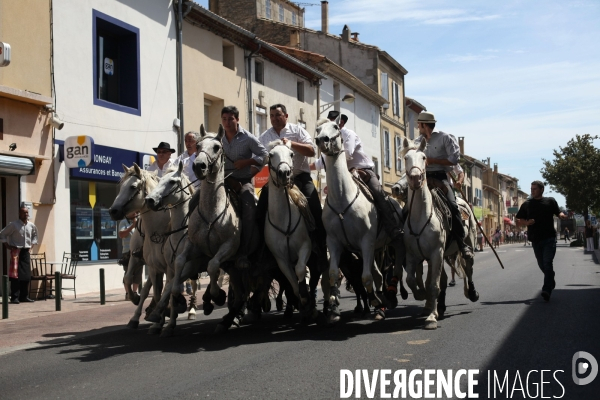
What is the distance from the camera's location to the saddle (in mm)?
9172

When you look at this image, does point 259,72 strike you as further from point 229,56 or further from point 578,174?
point 578,174

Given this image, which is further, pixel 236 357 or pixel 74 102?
pixel 74 102

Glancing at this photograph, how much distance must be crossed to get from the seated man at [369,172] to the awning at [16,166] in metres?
8.58

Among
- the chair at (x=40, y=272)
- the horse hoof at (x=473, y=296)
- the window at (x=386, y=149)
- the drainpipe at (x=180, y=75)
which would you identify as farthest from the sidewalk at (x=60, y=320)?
the window at (x=386, y=149)

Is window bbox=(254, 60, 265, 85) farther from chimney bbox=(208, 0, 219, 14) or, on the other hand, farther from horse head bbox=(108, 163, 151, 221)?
horse head bbox=(108, 163, 151, 221)

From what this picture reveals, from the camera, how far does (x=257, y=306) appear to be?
10.1m

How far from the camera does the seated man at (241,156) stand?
9.05 meters

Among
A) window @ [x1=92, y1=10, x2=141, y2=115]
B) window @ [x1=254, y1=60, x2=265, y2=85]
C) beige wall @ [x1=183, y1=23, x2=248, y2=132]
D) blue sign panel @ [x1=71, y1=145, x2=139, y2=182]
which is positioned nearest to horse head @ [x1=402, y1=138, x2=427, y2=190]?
blue sign panel @ [x1=71, y1=145, x2=139, y2=182]

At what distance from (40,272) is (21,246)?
1248 millimetres

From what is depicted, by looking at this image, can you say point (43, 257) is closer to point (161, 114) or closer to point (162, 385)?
point (161, 114)

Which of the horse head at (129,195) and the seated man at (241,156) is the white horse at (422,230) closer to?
the seated man at (241,156)

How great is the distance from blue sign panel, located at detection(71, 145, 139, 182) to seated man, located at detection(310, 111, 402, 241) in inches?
402

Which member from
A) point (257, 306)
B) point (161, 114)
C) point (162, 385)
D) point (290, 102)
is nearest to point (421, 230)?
point (257, 306)

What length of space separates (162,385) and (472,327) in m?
4.18
